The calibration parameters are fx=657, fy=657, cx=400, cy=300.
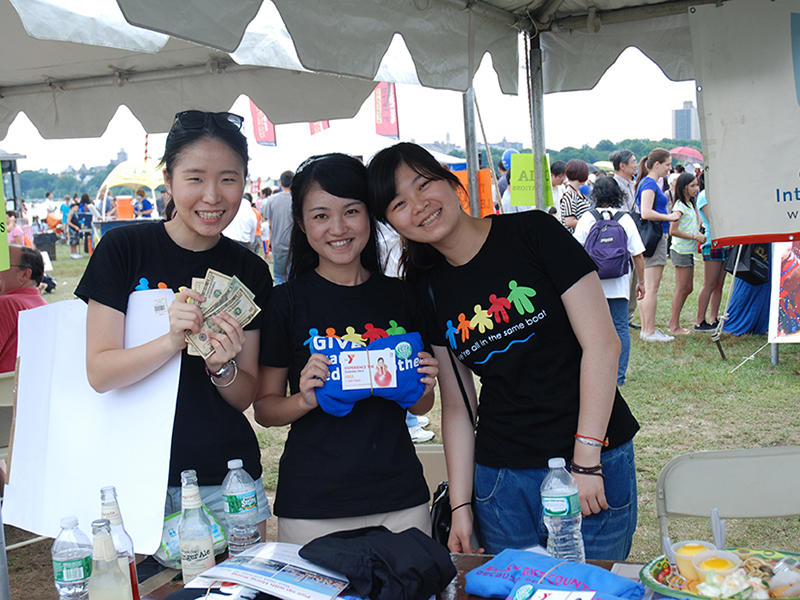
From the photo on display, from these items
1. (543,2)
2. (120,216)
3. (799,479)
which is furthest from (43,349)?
(120,216)

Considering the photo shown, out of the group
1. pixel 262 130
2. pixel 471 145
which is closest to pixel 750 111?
pixel 471 145

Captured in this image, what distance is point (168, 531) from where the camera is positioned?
175cm

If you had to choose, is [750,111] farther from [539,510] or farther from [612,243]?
[612,243]

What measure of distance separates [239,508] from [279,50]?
7.23ft

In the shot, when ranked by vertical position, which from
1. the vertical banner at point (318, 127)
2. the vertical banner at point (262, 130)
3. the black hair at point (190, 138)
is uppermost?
the vertical banner at point (262, 130)

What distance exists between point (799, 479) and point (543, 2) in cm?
248

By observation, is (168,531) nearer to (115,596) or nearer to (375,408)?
(115,596)

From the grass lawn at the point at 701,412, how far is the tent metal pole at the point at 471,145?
6.94 feet

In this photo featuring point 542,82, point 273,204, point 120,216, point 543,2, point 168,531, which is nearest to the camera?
point 168,531

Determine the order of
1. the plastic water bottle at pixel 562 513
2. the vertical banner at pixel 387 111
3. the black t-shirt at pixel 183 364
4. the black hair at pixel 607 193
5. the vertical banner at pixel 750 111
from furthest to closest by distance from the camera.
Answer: the vertical banner at pixel 387 111 < the black hair at pixel 607 193 < the vertical banner at pixel 750 111 < the black t-shirt at pixel 183 364 < the plastic water bottle at pixel 562 513

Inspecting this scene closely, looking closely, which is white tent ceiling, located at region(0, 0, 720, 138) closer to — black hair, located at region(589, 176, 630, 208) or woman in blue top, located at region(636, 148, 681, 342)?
black hair, located at region(589, 176, 630, 208)

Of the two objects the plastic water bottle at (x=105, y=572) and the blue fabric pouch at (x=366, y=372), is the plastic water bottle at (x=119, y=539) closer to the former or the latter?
the plastic water bottle at (x=105, y=572)

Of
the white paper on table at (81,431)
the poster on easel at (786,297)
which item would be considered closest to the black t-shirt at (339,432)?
the white paper on table at (81,431)

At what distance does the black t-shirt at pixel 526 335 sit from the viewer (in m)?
1.89
